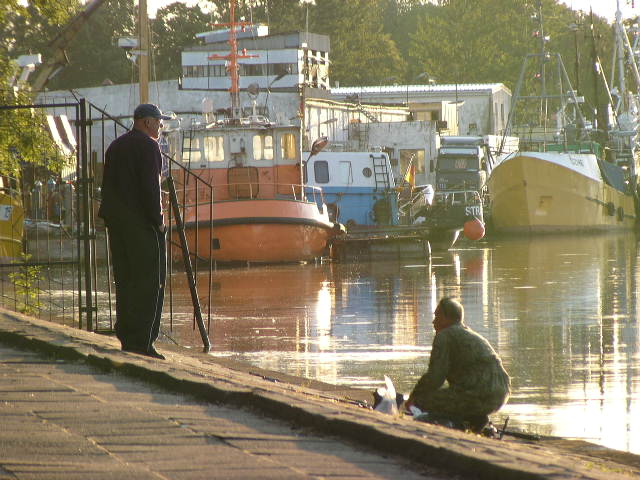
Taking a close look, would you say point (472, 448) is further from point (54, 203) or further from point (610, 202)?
point (610, 202)

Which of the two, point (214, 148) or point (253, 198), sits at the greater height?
point (214, 148)

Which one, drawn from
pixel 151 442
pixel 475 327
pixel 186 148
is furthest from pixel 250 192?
pixel 151 442

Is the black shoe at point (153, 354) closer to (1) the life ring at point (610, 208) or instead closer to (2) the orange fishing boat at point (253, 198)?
(2) the orange fishing boat at point (253, 198)

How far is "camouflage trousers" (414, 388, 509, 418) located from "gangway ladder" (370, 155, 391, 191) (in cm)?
2998

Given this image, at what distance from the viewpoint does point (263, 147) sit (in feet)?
104

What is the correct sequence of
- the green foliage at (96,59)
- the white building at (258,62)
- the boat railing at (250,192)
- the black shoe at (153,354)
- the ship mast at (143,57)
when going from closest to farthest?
the black shoe at (153,354), the ship mast at (143,57), the boat railing at (250,192), the white building at (258,62), the green foliage at (96,59)

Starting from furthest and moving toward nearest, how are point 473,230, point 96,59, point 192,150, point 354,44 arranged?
point 354,44, point 96,59, point 473,230, point 192,150

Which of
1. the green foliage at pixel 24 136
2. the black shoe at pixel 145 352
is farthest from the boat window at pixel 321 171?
the black shoe at pixel 145 352

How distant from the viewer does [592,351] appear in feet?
42.8

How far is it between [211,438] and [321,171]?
32.6 meters

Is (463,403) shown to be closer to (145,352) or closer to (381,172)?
(145,352)

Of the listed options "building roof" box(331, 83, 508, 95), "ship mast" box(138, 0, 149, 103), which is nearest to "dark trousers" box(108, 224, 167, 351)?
"ship mast" box(138, 0, 149, 103)

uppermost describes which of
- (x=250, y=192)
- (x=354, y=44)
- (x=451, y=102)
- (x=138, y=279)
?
(x=354, y=44)

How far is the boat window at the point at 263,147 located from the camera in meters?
31.5
